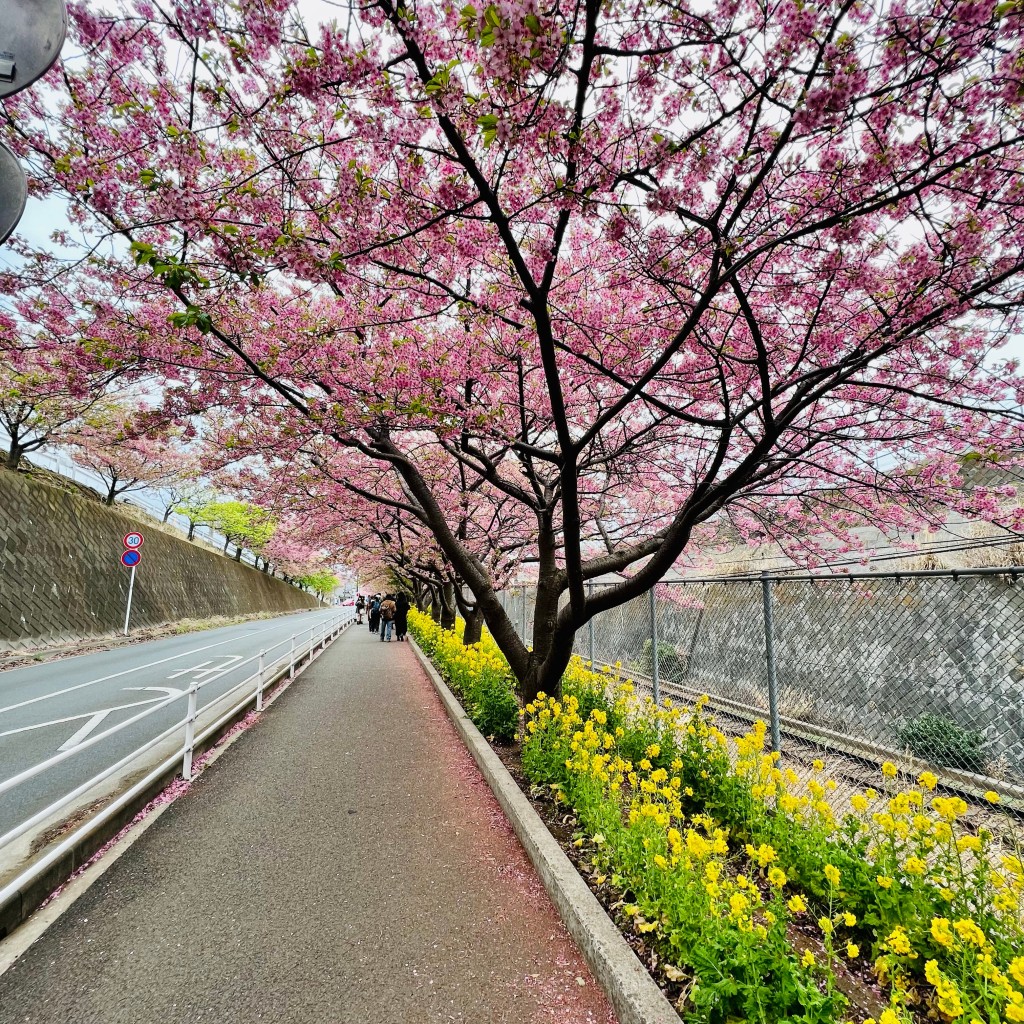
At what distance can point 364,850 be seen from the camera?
12.9ft

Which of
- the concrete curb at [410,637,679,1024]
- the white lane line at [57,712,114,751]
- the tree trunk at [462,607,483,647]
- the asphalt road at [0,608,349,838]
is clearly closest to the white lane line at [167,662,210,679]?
the asphalt road at [0,608,349,838]

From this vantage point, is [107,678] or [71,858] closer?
[71,858]

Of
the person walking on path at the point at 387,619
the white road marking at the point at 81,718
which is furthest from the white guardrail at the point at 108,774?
the person walking on path at the point at 387,619

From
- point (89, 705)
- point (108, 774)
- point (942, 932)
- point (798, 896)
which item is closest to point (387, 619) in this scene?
point (89, 705)

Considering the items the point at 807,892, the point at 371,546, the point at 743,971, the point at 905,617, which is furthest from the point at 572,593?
the point at 371,546

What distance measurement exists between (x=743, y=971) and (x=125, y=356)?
6773mm

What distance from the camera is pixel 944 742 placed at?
20.1ft

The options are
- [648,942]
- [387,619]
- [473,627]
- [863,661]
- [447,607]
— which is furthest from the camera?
[387,619]

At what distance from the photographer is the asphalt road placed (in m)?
5.09

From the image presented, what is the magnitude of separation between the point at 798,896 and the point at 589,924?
4.25 ft

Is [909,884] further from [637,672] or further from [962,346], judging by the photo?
[637,672]

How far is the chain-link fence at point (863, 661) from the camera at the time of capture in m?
4.97

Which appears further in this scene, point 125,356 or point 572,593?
point 125,356

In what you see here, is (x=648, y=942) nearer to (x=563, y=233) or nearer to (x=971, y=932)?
(x=971, y=932)
